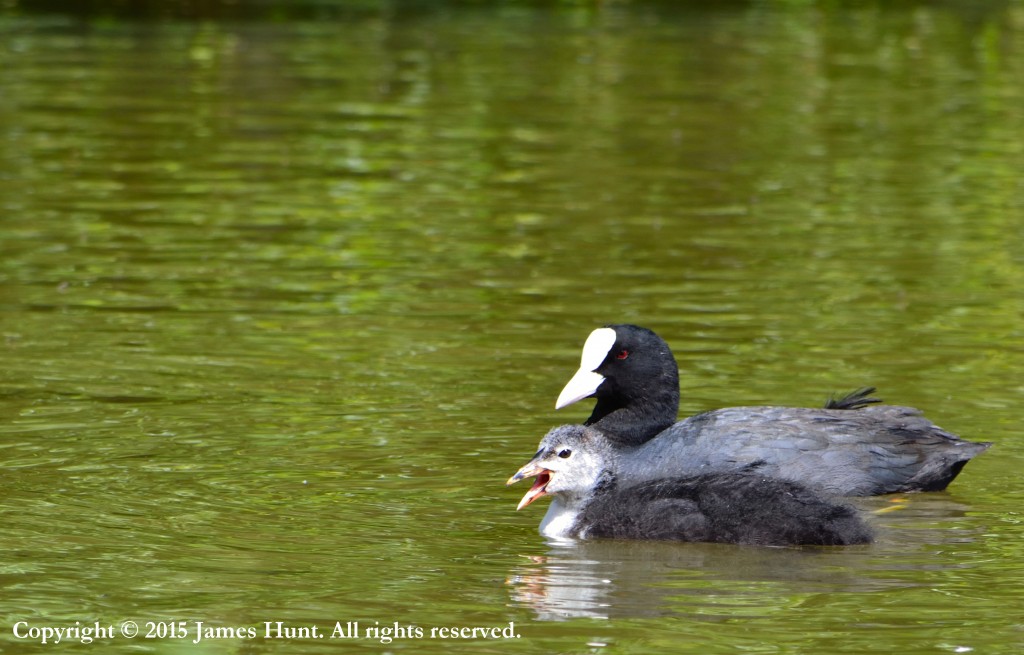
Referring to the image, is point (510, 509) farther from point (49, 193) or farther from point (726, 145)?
point (726, 145)

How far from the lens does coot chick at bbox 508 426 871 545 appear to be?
8.27 meters

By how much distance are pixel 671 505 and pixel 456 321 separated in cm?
455

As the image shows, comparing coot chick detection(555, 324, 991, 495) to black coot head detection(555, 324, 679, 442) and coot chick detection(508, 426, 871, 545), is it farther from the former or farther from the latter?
coot chick detection(508, 426, 871, 545)

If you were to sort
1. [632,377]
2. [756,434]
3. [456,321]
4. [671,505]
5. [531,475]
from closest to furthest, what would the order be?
[671,505], [531,475], [756,434], [632,377], [456,321]

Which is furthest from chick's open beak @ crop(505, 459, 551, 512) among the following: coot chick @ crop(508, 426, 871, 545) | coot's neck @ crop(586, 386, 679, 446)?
coot's neck @ crop(586, 386, 679, 446)

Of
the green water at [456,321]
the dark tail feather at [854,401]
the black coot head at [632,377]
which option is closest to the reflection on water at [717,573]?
the green water at [456,321]

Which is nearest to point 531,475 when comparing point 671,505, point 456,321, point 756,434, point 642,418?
point 671,505

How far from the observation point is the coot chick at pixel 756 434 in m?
8.76

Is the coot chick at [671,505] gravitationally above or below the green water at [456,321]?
above

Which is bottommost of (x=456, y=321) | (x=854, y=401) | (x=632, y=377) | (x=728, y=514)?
(x=456, y=321)

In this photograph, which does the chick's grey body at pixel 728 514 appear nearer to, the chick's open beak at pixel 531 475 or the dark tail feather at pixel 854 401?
the chick's open beak at pixel 531 475

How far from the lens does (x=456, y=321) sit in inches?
504

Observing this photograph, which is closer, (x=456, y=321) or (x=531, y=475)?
(x=531, y=475)

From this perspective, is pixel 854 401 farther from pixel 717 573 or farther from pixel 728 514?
pixel 717 573
